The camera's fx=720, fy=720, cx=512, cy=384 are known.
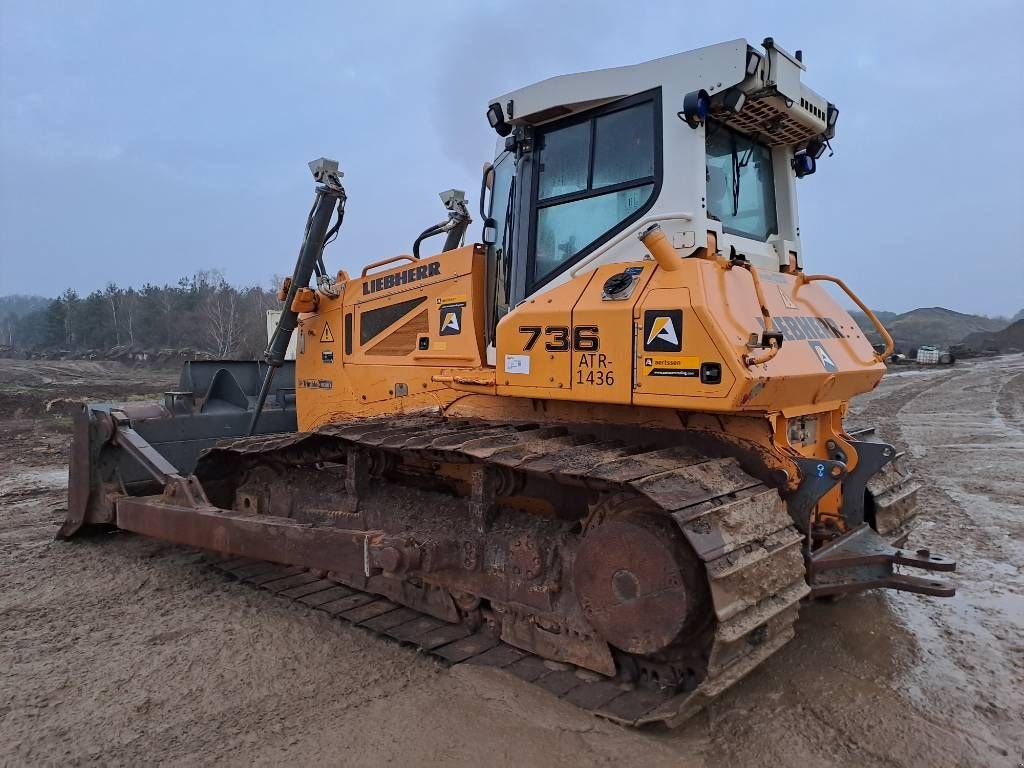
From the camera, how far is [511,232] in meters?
4.16

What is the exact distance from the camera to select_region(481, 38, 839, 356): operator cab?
11.3 feet

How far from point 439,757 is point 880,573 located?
2244mm

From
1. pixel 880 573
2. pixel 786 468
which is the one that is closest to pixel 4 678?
pixel 786 468

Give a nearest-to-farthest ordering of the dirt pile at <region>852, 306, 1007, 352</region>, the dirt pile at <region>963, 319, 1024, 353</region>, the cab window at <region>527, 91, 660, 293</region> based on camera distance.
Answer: the cab window at <region>527, 91, 660, 293</region> < the dirt pile at <region>963, 319, 1024, 353</region> < the dirt pile at <region>852, 306, 1007, 352</region>

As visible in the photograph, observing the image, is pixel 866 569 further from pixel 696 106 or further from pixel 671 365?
pixel 696 106

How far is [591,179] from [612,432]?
4.42 feet

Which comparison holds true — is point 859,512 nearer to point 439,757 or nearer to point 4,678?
point 439,757

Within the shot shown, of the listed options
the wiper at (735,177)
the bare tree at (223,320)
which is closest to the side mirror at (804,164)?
the wiper at (735,177)

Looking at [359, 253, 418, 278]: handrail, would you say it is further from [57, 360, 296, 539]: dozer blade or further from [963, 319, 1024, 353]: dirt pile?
[963, 319, 1024, 353]: dirt pile

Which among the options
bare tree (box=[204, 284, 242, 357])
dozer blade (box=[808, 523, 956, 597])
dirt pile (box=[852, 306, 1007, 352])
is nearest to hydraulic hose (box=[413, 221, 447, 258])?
dozer blade (box=[808, 523, 956, 597])

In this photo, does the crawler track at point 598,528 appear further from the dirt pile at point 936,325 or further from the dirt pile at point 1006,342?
the dirt pile at point 936,325

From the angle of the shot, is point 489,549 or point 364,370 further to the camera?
point 364,370

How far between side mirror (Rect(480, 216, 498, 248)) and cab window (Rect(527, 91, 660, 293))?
0.47 m

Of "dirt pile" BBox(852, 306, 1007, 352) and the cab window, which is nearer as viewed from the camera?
the cab window
